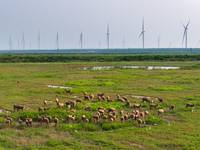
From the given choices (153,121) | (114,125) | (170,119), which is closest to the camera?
(114,125)

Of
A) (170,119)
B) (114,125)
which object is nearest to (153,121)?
(170,119)

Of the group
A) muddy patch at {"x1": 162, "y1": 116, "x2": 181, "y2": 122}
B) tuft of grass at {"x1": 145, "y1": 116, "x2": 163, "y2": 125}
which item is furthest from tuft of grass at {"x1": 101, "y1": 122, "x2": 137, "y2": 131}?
muddy patch at {"x1": 162, "y1": 116, "x2": 181, "y2": 122}

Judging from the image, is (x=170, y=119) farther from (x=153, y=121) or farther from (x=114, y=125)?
(x=114, y=125)

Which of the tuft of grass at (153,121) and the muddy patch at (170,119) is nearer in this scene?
the tuft of grass at (153,121)

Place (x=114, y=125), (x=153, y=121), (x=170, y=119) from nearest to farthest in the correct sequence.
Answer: (x=114, y=125) → (x=153, y=121) → (x=170, y=119)

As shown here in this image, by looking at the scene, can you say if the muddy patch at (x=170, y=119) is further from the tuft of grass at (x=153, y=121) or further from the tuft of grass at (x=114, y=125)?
the tuft of grass at (x=114, y=125)

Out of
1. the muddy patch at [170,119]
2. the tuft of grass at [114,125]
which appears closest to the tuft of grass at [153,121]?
the muddy patch at [170,119]

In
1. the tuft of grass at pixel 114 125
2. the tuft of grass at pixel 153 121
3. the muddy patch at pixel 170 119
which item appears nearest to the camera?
the tuft of grass at pixel 114 125

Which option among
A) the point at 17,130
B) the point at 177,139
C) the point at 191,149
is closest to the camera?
the point at 191,149

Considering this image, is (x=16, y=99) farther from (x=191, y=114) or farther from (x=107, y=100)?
(x=191, y=114)

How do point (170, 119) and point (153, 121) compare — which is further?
point (170, 119)

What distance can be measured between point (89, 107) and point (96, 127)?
3.73m

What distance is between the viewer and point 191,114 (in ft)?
56.8

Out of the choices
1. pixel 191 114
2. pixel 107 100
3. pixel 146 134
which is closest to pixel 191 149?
pixel 146 134
